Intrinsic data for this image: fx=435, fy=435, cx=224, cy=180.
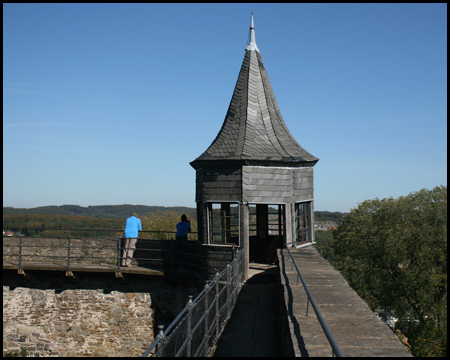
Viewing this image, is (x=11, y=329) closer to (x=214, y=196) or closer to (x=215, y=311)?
(x=214, y=196)

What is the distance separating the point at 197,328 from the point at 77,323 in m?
8.43

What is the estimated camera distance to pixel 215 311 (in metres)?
6.56

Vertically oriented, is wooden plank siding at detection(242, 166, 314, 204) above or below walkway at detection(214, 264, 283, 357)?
above

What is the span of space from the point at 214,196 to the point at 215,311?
4.82m

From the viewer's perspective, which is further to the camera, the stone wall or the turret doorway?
the turret doorway

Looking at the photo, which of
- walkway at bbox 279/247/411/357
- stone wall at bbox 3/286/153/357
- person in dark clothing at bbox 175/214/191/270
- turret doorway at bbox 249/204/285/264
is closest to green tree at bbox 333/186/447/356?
turret doorway at bbox 249/204/285/264

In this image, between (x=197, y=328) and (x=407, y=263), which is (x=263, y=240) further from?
(x=407, y=263)

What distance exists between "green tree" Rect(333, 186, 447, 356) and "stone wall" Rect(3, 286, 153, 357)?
16.9 meters

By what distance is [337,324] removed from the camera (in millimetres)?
4477

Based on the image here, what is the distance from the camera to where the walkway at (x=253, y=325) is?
6004mm

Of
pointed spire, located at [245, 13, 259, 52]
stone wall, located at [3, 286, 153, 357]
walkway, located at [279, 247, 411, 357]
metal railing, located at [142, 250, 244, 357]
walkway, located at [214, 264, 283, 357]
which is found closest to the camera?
metal railing, located at [142, 250, 244, 357]

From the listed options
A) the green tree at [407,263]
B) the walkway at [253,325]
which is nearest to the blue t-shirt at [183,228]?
the walkway at [253,325]

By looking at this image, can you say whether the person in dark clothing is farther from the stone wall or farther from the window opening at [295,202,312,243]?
the window opening at [295,202,312,243]

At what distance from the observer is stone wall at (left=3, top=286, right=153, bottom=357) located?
12.0m
